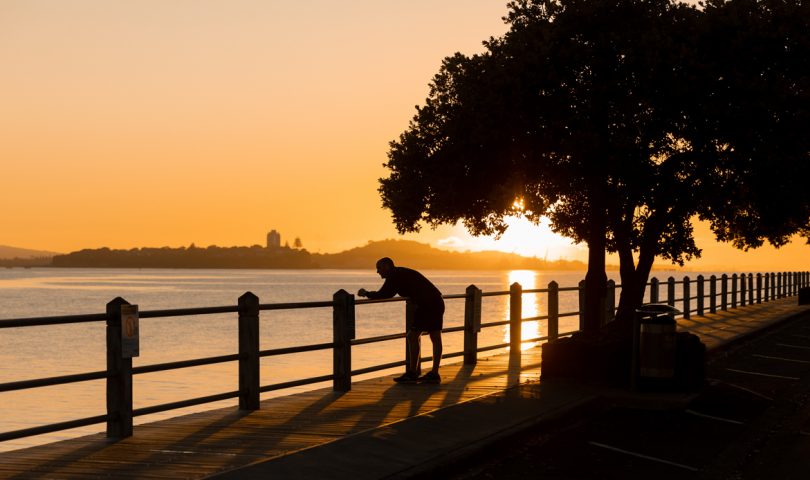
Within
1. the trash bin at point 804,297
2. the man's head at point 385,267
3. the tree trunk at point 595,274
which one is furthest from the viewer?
the trash bin at point 804,297

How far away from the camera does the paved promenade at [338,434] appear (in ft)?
32.2

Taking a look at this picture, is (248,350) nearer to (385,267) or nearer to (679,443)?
(385,267)

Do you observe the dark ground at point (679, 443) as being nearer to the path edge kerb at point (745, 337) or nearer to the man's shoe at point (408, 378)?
the man's shoe at point (408, 378)

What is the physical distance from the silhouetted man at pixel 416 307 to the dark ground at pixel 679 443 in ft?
9.90

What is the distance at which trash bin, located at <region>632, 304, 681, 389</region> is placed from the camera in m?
16.0

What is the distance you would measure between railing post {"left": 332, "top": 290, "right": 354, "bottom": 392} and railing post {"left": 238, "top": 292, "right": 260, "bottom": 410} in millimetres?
2103

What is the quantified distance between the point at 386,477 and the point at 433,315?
7.65m

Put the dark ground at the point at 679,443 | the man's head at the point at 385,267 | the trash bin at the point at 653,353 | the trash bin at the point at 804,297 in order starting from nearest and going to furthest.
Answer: the dark ground at the point at 679,443
the trash bin at the point at 653,353
the man's head at the point at 385,267
the trash bin at the point at 804,297

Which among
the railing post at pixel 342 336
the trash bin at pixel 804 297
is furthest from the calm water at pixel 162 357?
the trash bin at pixel 804 297

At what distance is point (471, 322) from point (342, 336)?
4.86 meters

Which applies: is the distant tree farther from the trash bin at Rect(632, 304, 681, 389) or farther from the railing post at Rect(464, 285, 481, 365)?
the trash bin at Rect(632, 304, 681, 389)

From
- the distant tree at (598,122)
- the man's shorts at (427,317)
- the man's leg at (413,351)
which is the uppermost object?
the distant tree at (598,122)

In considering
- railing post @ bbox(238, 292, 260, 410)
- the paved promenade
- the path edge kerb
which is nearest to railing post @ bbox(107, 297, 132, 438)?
the paved promenade

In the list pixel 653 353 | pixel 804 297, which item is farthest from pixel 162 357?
pixel 653 353
